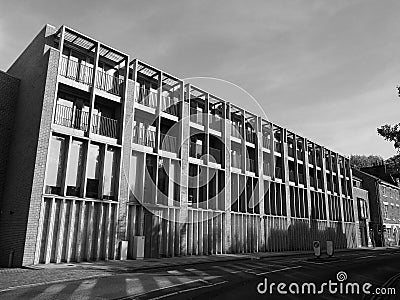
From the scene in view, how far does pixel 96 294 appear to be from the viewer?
795 centimetres

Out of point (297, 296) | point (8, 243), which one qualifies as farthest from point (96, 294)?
point (8, 243)

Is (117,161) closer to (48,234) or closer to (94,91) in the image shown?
(94,91)

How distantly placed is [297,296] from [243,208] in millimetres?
17895

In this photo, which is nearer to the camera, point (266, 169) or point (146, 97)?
point (146, 97)

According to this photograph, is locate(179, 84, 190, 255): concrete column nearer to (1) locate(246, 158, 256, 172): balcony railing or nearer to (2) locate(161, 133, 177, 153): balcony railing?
(2) locate(161, 133, 177, 153): balcony railing

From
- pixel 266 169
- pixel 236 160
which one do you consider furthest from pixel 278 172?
pixel 236 160

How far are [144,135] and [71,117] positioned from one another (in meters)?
4.44

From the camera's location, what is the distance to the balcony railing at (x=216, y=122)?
25.3 meters

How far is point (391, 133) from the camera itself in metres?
13.0

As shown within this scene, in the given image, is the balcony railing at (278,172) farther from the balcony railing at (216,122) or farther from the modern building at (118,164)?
the balcony railing at (216,122)

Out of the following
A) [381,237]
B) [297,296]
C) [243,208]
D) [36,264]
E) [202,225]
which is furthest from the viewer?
[381,237]

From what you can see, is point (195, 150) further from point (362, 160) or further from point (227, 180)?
point (362, 160)

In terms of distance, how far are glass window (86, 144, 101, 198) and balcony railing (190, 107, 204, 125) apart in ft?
25.4

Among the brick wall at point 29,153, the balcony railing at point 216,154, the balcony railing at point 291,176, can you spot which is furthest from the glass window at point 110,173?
the balcony railing at point 291,176
